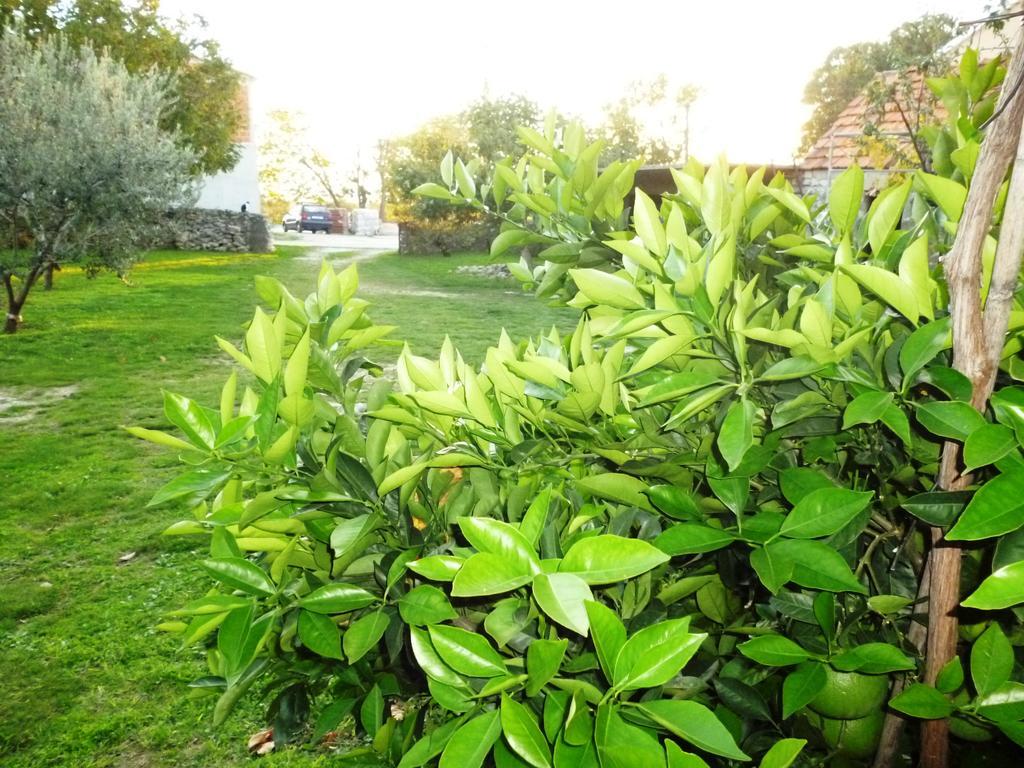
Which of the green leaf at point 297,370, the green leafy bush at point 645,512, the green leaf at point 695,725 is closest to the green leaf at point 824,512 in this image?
the green leafy bush at point 645,512

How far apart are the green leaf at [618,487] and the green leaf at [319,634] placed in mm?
350

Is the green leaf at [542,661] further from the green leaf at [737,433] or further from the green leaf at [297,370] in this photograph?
the green leaf at [297,370]

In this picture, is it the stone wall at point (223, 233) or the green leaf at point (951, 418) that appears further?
the stone wall at point (223, 233)

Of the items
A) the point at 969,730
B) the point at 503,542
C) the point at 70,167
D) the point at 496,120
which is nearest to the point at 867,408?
the point at 503,542

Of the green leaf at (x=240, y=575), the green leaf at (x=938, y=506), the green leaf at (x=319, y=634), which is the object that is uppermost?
the green leaf at (x=938, y=506)

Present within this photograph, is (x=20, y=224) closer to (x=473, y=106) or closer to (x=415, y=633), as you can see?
(x=415, y=633)

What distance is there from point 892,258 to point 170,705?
11.1ft

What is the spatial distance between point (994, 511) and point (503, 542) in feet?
1.35

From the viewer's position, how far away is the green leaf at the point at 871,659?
81 centimetres

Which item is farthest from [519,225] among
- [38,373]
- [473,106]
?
[473,106]

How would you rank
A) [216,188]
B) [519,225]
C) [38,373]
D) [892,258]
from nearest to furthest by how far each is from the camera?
[892,258]
[519,225]
[38,373]
[216,188]

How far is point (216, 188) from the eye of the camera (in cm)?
3284

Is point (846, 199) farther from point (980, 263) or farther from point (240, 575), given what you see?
point (240, 575)

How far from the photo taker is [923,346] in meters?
0.74
